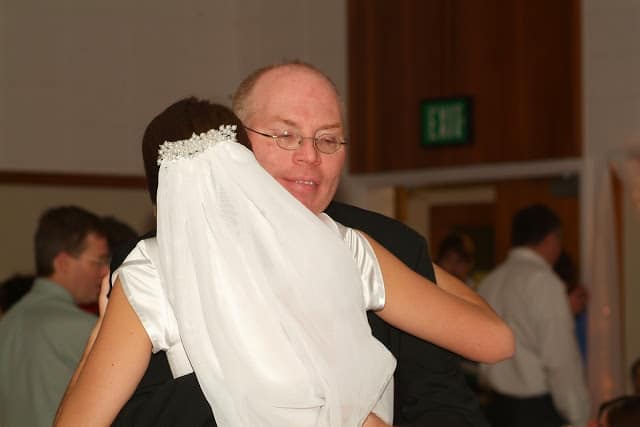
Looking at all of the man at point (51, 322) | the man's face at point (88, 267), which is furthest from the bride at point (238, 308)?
the man's face at point (88, 267)

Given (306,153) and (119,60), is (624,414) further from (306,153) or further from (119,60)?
(119,60)

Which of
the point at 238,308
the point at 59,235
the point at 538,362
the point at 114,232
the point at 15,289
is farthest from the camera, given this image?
the point at 538,362

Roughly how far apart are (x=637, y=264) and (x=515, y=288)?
1757 millimetres

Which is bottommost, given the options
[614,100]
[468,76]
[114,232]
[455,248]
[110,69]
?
[455,248]

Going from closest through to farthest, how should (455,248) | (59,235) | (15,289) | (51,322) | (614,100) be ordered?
(51,322) < (59,235) < (15,289) < (614,100) < (455,248)

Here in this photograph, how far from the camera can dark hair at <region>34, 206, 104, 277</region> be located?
4.00 m

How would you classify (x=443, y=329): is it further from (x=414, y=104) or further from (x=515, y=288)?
(x=414, y=104)

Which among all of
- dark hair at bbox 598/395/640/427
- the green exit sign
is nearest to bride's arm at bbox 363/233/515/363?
dark hair at bbox 598/395/640/427

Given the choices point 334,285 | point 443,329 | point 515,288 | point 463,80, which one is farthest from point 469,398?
point 463,80

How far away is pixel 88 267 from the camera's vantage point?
4.01m

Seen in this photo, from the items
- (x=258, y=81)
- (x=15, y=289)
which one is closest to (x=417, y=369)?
(x=258, y=81)

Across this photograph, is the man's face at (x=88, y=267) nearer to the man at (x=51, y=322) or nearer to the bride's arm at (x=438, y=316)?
the man at (x=51, y=322)

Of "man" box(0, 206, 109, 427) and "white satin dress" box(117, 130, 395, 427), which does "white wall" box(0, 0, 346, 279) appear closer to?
"man" box(0, 206, 109, 427)

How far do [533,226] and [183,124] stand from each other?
13.9ft
